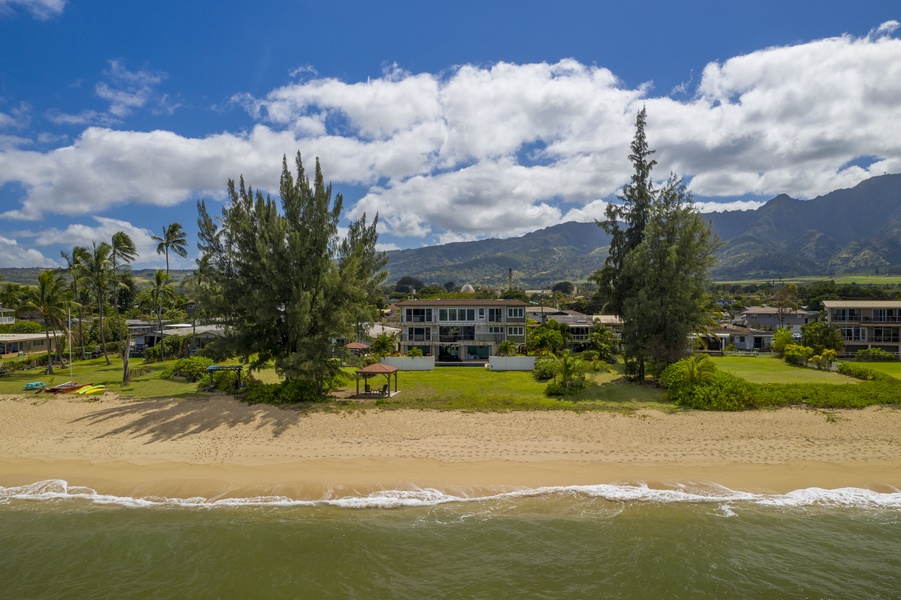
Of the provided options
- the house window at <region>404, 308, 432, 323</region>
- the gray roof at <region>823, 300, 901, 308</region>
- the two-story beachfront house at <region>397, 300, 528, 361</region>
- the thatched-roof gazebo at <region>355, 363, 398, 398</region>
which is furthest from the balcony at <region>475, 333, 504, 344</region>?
the gray roof at <region>823, 300, 901, 308</region>

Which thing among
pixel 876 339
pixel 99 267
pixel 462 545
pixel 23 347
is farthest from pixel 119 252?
pixel 876 339

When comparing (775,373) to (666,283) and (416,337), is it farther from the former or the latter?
(416,337)

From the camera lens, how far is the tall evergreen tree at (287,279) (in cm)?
2703

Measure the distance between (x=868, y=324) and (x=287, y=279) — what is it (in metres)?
65.3

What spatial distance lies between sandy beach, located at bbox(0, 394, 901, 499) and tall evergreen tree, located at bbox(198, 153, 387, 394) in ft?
13.9

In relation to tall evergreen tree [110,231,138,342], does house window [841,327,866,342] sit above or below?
below

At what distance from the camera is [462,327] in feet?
160

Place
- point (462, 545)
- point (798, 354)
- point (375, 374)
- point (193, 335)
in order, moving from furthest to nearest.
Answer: point (193, 335)
point (798, 354)
point (375, 374)
point (462, 545)

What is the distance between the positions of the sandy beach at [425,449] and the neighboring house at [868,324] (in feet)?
132

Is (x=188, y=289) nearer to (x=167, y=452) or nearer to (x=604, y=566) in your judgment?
(x=167, y=452)

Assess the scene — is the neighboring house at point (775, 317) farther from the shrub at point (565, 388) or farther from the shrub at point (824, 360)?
the shrub at point (565, 388)

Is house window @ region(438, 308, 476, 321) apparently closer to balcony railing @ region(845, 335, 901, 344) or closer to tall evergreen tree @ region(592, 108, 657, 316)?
tall evergreen tree @ region(592, 108, 657, 316)

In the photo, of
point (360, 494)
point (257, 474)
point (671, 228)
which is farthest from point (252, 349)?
point (671, 228)

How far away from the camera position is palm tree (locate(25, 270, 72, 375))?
37.8m
